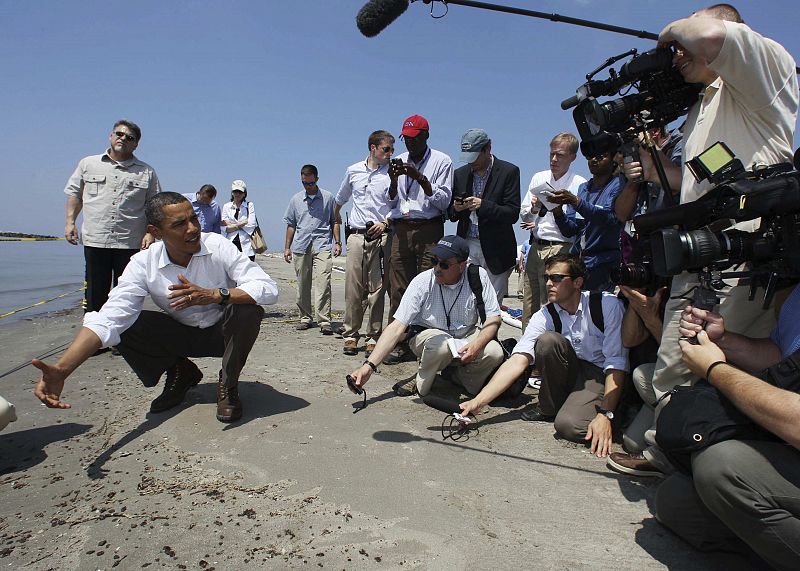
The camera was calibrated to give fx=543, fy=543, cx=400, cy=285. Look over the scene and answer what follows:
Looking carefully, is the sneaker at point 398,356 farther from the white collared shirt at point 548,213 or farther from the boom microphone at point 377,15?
the boom microphone at point 377,15

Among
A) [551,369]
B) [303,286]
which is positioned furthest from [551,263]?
[303,286]

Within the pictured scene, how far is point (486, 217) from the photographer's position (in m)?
4.74

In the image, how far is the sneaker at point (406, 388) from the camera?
4.05 meters

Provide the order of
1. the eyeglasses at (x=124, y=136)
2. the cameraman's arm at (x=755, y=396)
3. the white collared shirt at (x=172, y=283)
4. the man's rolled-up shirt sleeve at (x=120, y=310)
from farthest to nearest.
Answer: the eyeglasses at (x=124, y=136) < the white collared shirt at (x=172, y=283) < the man's rolled-up shirt sleeve at (x=120, y=310) < the cameraman's arm at (x=755, y=396)

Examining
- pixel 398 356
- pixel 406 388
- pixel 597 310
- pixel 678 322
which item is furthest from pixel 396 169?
pixel 678 322

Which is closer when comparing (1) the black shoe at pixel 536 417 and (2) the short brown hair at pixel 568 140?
(1) the black shoe at pixel 536 417

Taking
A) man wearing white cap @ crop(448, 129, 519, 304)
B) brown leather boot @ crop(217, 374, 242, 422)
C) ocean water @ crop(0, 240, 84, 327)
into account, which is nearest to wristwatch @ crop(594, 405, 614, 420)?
man wearing white cap @ crop(448, 129, 519, 304)

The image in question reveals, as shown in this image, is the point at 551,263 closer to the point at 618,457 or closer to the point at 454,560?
the point at 618,457

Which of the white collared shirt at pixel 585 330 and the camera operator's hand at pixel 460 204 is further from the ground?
the camera operator's hand at pixel 460 204

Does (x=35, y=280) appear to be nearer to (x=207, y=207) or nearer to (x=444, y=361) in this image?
(x=207, y=207)

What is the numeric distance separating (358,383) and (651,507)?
1.67 meters

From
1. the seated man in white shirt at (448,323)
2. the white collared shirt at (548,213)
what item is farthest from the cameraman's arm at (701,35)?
the white collared shirt at (548,213)

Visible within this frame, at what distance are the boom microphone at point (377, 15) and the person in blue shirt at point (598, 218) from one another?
5.19 ft

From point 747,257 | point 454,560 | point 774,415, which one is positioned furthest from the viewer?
point 454,560
